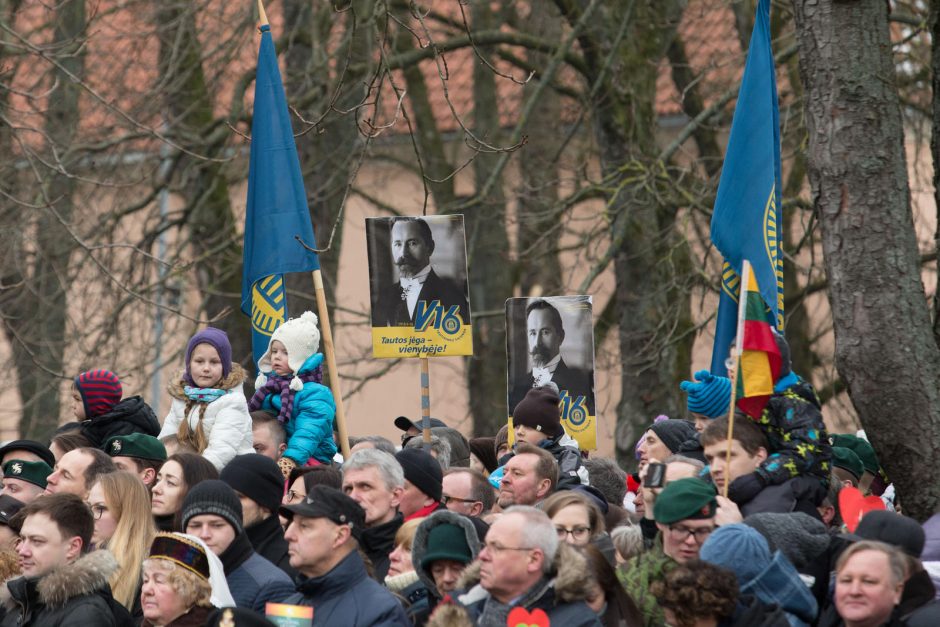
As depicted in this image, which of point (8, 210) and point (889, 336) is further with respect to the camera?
point (8, 210)

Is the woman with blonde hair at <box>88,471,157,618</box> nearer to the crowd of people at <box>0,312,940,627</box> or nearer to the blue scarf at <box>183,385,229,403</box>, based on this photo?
the crowd of people at <box>0,312,940,627</box>

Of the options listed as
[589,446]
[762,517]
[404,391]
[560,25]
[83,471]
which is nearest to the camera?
[762,517]

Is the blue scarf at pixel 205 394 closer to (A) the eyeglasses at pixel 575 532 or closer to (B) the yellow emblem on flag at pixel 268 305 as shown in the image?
(B) the yellow emblem on flag at pixel 268 305

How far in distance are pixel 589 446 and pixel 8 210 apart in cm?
775

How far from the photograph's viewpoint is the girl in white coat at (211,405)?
8.16 m

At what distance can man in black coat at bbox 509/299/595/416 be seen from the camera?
993cm

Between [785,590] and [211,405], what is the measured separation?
11.8ft

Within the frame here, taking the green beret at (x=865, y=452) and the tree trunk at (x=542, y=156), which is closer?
the green beret at (x=865, y=452)

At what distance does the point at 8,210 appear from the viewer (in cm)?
1552

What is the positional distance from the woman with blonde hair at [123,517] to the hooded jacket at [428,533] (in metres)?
1.24

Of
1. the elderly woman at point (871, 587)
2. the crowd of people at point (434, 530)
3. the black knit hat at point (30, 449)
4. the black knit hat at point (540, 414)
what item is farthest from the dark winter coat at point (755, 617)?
the black knit hat at point (30, 449)

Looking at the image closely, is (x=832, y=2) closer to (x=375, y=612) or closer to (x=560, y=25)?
(x=375, y=612)

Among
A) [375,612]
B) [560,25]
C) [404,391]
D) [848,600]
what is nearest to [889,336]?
[848,600]

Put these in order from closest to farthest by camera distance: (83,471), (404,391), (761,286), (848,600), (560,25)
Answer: (848,600) → (83,471) → (761,286) → (560,25) → (404,391)
